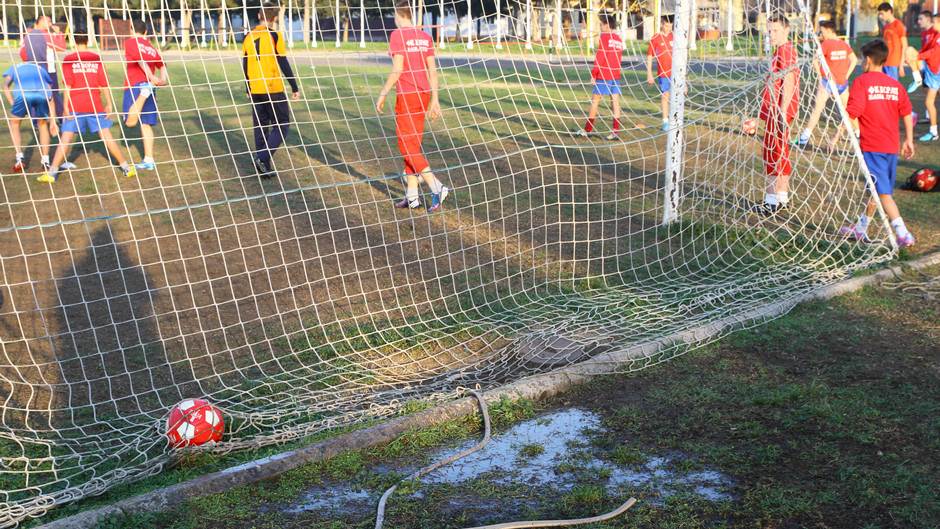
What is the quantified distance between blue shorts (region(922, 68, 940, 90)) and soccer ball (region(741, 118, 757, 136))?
6.70 m

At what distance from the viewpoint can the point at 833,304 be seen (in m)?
6.34

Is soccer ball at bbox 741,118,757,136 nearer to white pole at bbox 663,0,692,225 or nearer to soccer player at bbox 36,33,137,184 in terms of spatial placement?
white pole at bbox 663,0,692,225

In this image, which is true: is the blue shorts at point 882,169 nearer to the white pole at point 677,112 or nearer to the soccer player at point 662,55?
the white pole at point 677,112

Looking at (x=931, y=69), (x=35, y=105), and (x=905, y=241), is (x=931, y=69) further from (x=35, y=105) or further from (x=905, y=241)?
(x=35, y=105)

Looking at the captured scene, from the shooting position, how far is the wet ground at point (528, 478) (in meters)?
3.78

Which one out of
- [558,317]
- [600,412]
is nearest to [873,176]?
[558,317]

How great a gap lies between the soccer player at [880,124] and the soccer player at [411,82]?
3.61 meters

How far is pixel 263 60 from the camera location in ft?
31.7

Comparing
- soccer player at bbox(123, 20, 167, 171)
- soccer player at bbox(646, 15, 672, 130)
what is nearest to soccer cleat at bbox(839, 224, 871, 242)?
soccer player at bbox(646, 15, 672, 130)

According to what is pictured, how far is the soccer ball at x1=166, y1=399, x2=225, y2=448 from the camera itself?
13.7 ft

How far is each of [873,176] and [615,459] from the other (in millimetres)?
4824

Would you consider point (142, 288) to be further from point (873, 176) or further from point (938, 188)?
point (938, 188)

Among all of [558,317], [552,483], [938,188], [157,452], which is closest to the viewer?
[552,483]

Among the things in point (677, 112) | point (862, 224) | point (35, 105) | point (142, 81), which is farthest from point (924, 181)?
point (35, 105)
